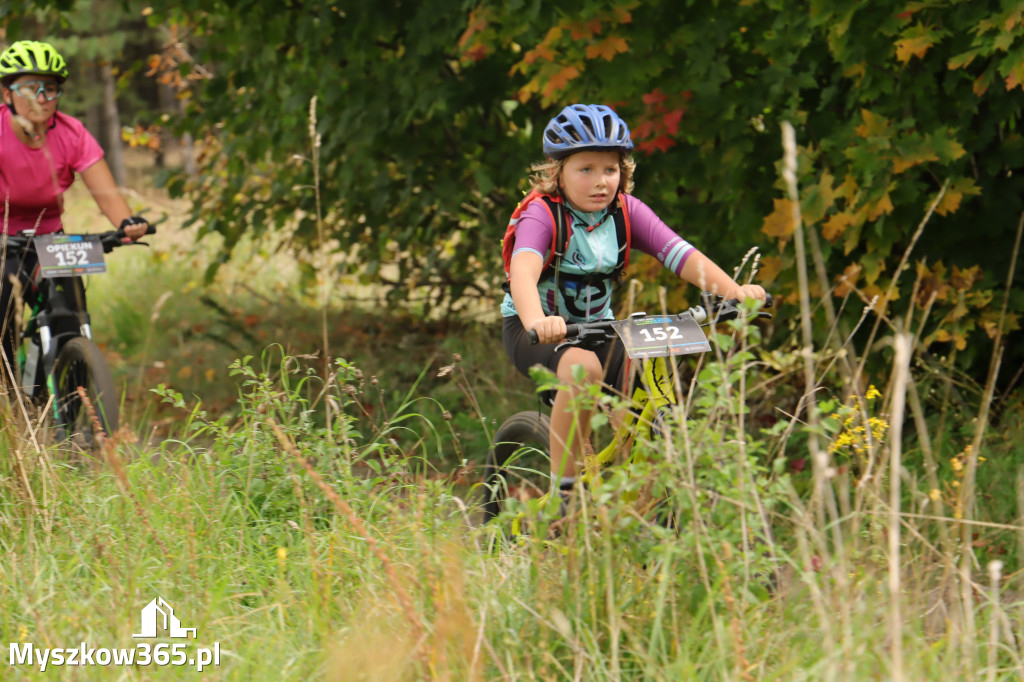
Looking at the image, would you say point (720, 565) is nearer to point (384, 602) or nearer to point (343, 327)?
point (384, 602)

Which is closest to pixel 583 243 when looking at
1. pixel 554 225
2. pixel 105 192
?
pixel 554 225

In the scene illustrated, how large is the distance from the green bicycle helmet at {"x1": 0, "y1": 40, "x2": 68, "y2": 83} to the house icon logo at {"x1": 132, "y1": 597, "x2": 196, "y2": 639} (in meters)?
3.17

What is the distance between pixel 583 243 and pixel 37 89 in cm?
282

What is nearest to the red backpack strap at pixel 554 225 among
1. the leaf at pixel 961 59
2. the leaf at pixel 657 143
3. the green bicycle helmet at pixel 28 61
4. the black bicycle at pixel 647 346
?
the black bicycle at pixel 647 346

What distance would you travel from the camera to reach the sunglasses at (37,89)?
4.97 metres

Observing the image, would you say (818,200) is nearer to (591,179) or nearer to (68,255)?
(591,179)

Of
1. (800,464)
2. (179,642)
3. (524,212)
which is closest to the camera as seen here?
(179,642)

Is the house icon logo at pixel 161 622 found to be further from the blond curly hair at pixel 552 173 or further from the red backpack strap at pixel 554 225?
the blond curly hair at pixel 552 173

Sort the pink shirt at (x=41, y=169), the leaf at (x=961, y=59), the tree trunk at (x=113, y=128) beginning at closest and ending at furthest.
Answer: the leaf at (x=961, y=59) → the pink shirt at (x=41, y=169) → the tree trunk at (x=113, y=128)

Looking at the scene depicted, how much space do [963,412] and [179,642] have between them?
13.0ft

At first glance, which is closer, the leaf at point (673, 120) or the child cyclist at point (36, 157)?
the child cyclist at point (36, 157)

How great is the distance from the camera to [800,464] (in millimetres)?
5578

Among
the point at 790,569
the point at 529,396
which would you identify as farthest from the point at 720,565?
A: the point at 529,396

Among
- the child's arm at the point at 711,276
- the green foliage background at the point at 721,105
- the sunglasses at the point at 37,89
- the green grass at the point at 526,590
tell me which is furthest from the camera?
the sunglasses at the point at 37,89
